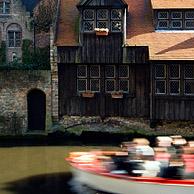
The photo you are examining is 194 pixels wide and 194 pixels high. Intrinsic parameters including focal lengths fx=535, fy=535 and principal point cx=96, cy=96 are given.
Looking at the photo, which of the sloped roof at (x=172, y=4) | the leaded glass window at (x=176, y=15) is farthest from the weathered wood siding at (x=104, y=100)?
the sloped roof at (x=172, y=4)

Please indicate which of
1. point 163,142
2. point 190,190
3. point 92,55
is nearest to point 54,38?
Answer: point 92,55

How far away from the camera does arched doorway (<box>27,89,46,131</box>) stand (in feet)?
81.4

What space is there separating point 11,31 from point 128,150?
1469 centimetres

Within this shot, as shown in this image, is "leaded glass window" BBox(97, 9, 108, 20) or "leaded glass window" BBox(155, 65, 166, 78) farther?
→ "leaded glass window" BBox(97, 9, 108, 20)

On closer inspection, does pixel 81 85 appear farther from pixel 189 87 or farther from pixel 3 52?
pixel 3 52

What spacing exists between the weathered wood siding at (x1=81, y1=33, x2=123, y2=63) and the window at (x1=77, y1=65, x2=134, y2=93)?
1.34 ft

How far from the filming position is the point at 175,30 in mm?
23250

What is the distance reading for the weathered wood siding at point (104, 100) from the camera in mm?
23094

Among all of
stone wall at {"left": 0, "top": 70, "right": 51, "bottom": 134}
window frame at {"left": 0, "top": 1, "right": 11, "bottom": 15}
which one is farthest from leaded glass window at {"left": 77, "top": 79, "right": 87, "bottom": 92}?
window frame at {"left": 0, "top": 1, "right": 11, "bottom": 15}

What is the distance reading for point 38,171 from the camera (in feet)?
59.4

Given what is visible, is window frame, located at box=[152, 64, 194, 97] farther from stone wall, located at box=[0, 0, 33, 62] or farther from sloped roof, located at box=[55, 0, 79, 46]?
stone wall, located at box=[0, 0, 33, 62]

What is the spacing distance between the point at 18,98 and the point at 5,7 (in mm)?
5865

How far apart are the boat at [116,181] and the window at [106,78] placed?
7213mm

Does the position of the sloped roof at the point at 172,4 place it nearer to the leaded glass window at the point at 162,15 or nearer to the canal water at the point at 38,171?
the leaded glass window at the point at 162,15
